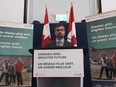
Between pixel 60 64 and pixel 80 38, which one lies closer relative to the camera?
pixel 60 64

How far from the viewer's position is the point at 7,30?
2730mm

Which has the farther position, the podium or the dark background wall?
the dark background wall

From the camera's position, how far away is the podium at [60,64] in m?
1.99

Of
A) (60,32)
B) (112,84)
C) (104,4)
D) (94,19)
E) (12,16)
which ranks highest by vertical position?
(104,4)

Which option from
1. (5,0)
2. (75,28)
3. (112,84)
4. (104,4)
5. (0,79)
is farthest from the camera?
(104,4)

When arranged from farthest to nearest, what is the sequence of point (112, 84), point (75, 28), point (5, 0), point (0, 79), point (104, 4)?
1. point (104, 4)
2. point (5, 0)
3. point (75, 28)
4. point (0, 79)
5. point (112, 84)

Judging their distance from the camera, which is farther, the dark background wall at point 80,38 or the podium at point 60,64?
the dark background wall at point 80,38

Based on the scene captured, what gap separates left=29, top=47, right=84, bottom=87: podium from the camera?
199 centimetres

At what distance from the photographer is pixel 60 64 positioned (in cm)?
204

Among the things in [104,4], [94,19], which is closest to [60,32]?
[94,19]

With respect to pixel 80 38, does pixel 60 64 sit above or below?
below

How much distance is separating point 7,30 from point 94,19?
1171 mm

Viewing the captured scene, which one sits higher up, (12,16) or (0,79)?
(12,16)

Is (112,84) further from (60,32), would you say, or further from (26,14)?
(26,14)
